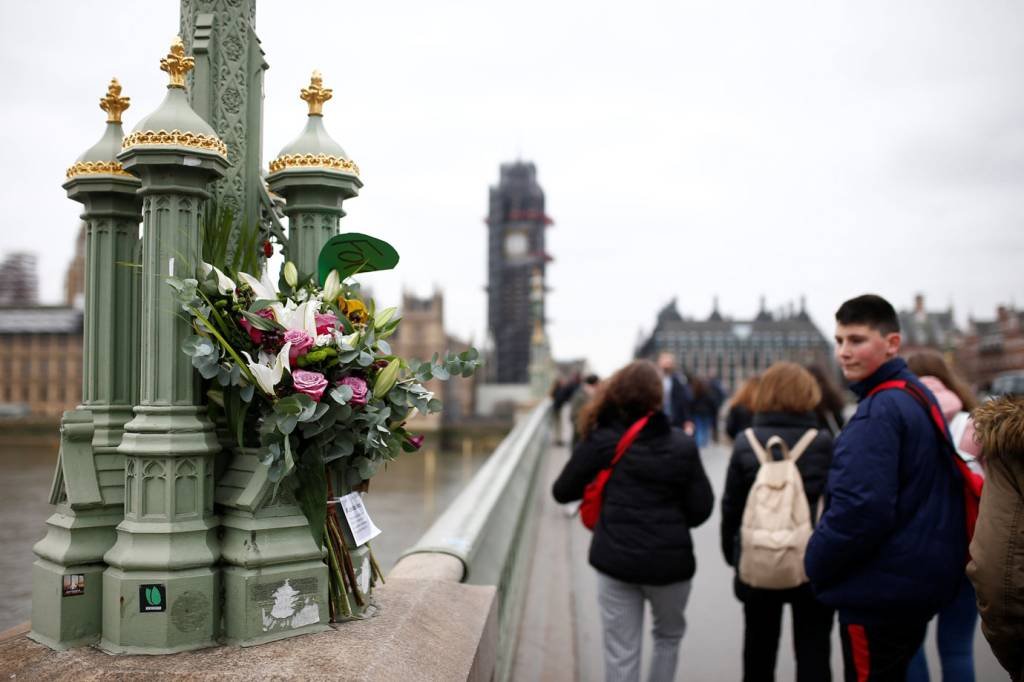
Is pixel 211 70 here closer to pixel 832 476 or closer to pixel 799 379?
pixel 832 476

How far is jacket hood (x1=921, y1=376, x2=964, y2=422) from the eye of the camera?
4797 mm

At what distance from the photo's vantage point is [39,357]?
289 feet

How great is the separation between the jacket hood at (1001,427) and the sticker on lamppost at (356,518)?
194 cm

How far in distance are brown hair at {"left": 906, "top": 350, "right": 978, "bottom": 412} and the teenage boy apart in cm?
164

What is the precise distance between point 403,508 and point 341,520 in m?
29.4

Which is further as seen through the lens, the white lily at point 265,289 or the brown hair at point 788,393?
the brown hair at point 788,393

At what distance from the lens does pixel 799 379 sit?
14.6 feet

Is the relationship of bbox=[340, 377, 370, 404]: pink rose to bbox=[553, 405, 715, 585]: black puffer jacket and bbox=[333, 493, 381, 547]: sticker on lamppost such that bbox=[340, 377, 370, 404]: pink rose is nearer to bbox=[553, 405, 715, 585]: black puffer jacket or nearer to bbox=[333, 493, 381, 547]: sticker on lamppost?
bbox=[333, 493, 381, 547]: sticker on lamppost

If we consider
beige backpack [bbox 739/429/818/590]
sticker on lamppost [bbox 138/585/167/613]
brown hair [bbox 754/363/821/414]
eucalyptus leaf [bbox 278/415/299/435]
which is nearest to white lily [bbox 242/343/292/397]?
eucalyptus leaf [bbox 278/415/299/435]

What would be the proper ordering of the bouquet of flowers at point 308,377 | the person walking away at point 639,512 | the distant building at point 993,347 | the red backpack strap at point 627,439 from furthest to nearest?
the distant building at point 993,347
the red backpack strap at point 627,439
the person walking away at point 639,512
the bouquet of flowers at point 308,377

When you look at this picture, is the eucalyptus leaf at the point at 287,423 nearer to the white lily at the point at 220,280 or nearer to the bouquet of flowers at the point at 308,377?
the bouquet of flowers at the point at 308,377

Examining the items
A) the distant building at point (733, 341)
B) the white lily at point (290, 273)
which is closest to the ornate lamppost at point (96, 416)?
the white lily at point (290, 273)

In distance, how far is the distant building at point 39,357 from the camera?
86.9m

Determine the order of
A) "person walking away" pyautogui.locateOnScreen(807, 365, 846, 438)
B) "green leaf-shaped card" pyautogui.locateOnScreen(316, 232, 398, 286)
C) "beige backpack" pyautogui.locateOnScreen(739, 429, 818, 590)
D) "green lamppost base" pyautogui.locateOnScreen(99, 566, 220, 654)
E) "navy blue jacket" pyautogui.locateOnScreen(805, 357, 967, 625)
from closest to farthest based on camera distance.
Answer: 1. "green lamppost base" pyautogui.locateOnScreen(99, 566, 220, 654)
2. "green leaf-shaped card" pyautogui.locateOnScreen(316, 232, 398, 286)
3. "navy blue jacket" pyautogui.locateOnScreen(805, 357, 967, 625)
4. "beige backpack" pyautogui.locateOnScreen(739, 429, 818, 590)
5. "person walking away" pyautogui.locateOnScreen(807, 365, 846, 438)
